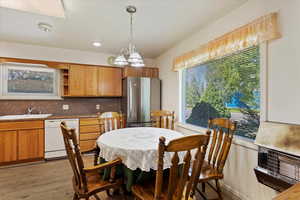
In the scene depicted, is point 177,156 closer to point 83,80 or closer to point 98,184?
point 98,184

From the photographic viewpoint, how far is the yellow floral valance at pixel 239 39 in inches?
61.4

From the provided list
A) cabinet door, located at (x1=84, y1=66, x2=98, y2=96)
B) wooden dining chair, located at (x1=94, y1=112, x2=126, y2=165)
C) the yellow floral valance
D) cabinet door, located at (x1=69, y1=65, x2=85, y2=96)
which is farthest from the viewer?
cabinet door, located at (x1=84, y1=66, x2=98, y2=96)

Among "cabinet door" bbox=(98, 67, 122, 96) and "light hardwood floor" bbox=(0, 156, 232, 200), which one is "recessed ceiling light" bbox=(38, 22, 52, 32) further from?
"light hardwood floor" bbox=(0, 156, 232, 200)

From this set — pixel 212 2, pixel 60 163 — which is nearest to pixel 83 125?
pixel 60 163

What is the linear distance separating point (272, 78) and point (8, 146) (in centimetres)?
422

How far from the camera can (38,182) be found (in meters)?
2.37

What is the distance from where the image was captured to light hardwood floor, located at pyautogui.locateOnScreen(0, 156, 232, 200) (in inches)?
79.9

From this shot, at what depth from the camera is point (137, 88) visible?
147 inches

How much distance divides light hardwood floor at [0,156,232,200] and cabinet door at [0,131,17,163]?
0.59ft

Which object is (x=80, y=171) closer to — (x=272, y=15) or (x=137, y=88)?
(x=272, y=15)

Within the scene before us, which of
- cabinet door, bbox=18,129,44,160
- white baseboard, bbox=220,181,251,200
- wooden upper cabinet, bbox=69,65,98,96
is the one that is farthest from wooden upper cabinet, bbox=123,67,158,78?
white baseboard, bbox=220,181,251,200

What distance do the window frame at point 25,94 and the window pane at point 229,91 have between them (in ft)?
10.2

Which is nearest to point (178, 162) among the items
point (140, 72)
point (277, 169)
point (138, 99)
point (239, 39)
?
point (277, 169)

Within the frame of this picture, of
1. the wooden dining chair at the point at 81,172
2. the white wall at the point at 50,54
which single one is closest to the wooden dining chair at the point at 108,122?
the wooden dining chair at the point at 81,172
